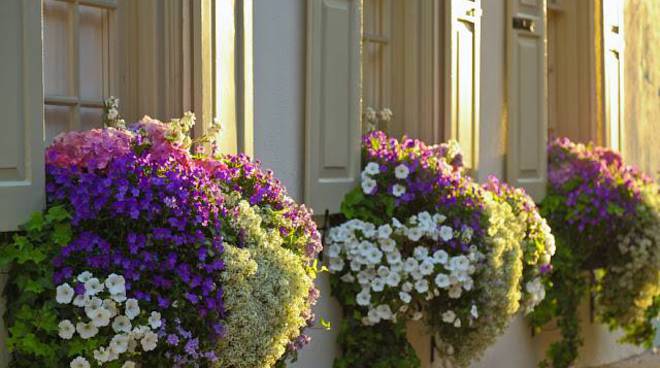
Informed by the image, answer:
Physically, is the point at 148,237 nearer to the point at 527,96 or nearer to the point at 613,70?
the point at 527,96

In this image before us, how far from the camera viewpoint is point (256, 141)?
579cm

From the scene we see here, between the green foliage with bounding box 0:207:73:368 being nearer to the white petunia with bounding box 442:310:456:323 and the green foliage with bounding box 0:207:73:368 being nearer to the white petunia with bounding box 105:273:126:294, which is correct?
the white petunia with bounding box 105:273:126:294

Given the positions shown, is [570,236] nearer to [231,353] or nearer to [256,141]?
[256,141]

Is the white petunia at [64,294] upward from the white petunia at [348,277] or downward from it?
upward

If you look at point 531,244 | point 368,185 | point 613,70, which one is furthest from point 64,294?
point 613,70

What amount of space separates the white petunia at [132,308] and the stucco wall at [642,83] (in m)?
5.64

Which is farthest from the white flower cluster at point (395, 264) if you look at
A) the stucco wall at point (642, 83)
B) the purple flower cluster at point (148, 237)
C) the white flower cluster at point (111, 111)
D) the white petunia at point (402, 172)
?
the stucco wall at point (642, 83)

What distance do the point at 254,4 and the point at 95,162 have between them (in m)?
1.50

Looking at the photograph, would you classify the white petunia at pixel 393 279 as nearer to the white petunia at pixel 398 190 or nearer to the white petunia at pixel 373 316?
the white petunia at pixel 373 316

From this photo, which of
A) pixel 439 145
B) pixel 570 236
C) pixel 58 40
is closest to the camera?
pixel 58 40

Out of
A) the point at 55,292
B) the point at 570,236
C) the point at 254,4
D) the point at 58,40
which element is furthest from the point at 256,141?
the point at 570,236

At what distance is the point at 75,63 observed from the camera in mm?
5020

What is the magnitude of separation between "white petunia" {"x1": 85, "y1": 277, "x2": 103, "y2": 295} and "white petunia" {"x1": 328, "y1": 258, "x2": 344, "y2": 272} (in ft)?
6.33

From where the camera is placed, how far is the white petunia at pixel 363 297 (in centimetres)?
609
